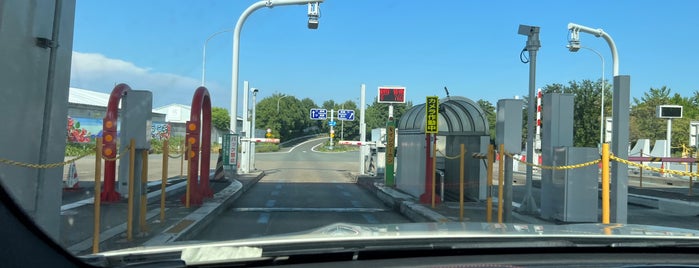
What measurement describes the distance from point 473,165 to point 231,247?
11365mm

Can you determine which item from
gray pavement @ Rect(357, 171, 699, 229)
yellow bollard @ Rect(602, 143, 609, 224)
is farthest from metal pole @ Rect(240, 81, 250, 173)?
yellow bollard @ Rect(602, 143, 609, 224)

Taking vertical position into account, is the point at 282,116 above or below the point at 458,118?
above

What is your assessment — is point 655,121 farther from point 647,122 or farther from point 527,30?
point 527,30

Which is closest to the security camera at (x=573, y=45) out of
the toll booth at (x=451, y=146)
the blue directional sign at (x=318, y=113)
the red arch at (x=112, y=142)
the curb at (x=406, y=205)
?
the toll booth at (x=451, y=146)

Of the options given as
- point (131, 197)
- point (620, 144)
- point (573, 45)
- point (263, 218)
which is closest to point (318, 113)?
point (573, 45)

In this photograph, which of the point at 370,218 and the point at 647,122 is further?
the point at 647,122

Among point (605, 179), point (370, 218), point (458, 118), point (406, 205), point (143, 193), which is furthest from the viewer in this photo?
point (458, 118)

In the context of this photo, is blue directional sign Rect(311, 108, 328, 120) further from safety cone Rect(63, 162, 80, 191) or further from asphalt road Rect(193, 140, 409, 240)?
safety cone Rect(63, 162, 80, 191)

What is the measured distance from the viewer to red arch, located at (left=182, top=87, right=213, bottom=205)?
36.0 feet

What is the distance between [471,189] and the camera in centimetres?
1321

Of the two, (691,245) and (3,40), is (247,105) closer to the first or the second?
(3,40)

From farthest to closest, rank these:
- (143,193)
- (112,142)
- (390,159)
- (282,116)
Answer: (282,116), (390,159), (112,142), (143,193)

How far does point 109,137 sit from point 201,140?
208cm

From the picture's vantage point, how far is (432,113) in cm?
1145
